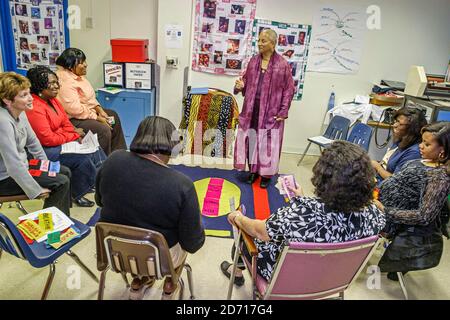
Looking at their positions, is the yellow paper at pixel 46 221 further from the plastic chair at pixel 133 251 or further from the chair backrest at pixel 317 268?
the chair backrest at pixel 317 268

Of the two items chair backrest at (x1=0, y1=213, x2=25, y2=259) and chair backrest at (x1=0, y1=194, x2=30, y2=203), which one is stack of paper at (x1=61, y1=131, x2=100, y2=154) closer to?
chair backrest at (x1=0, y1=194, x2=30, y2=203)

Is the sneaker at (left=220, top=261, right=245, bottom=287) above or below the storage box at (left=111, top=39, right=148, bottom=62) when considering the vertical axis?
below

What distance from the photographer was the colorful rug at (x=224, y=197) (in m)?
2.76

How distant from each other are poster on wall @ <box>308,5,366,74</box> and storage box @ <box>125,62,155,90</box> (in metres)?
1.97

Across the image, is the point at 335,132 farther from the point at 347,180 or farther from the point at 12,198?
the point at 12,198

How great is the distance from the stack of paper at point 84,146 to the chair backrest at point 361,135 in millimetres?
2534

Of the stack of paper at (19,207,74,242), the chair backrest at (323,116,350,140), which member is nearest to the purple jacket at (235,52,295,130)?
the chair backrest at (323,116,350,140)

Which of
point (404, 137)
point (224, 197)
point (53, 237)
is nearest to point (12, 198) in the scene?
point (53, 237)

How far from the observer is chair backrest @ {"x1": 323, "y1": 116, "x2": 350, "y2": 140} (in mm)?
3828

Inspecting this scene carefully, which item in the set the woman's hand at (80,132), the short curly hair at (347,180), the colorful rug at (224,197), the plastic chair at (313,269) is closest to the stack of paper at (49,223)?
the colorful rug at (224,197)

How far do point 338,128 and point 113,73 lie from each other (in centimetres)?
272

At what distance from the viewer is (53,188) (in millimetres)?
2303

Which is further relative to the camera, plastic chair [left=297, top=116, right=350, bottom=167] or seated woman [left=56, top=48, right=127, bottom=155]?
plastic chair [left=297, top=116, right=350, bottom=167]

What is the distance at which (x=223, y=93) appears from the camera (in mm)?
3977
